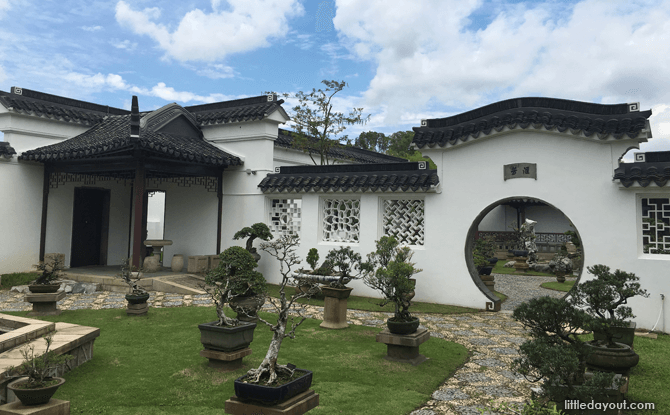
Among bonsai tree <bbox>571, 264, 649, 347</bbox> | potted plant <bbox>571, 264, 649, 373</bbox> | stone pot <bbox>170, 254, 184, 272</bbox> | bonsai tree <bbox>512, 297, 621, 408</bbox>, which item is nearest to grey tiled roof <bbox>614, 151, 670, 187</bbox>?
potted plant <bbox>571, 264, 649, 373</bbox>

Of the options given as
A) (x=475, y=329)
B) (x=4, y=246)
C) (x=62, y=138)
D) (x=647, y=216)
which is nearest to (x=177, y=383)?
(x=475, y=329)

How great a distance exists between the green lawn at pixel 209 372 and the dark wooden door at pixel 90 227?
21.3 ft

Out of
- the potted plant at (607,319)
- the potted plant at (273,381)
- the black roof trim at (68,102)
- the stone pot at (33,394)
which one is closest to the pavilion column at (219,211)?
the black roof trim at (68,102)

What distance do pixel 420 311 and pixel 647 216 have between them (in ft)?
14.4

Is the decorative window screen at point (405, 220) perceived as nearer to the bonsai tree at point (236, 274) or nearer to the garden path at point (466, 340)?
the garden path at point (466, 340)

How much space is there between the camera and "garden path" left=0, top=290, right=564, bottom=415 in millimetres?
4562

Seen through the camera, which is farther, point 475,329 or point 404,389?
point 475,329

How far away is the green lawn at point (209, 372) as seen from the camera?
4.32 meters

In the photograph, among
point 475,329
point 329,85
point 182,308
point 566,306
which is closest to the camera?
point 566,306

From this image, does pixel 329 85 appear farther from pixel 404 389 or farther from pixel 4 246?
pixel 404 389

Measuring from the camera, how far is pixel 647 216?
316 inches

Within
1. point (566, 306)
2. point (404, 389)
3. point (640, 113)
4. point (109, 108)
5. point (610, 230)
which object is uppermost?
point (109, 108)

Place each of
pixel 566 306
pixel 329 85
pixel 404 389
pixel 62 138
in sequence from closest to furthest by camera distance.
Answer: pixel 566 306
pixel 404 389
pixel 62 138
pixel 329 85

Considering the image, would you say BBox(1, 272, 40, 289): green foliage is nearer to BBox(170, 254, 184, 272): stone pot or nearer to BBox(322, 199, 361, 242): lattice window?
BBox(170, 254, 184, 272): stone pot
